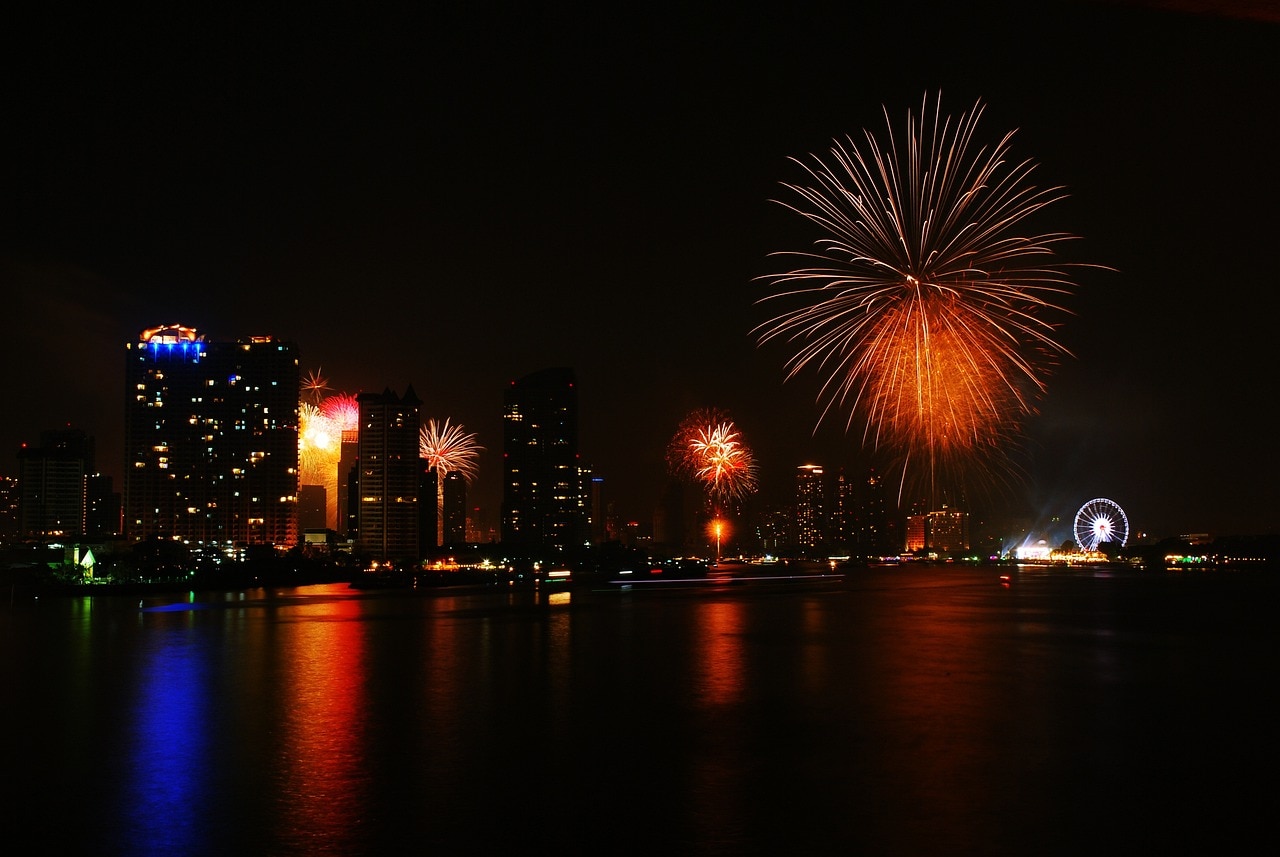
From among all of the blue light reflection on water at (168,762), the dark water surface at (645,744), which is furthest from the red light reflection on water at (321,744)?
the blue light reflection on water at (168,762)

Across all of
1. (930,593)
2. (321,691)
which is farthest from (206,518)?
(321,691)

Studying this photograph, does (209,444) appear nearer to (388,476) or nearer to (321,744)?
(388,476)

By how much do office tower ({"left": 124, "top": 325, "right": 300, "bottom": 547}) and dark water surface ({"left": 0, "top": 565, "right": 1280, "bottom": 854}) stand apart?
377ft

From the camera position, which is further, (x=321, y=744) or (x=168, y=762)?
(x=321, y=744)

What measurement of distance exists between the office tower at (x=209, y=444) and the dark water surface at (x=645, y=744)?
115003mm

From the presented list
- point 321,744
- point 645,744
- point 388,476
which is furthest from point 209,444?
point 645,744

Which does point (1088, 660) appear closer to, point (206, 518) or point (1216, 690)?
point (1216, 690)

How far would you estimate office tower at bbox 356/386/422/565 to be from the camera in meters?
156

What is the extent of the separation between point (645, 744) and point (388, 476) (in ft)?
483

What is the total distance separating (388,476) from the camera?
15862 centimetres

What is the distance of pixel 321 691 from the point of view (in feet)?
71.2

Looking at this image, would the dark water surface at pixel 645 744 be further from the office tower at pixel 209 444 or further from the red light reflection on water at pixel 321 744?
the office tower at pixel 209 444

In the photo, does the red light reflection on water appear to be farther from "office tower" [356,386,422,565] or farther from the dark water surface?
"office tower" [356,386,422,565]

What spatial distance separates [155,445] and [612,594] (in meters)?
99.6
